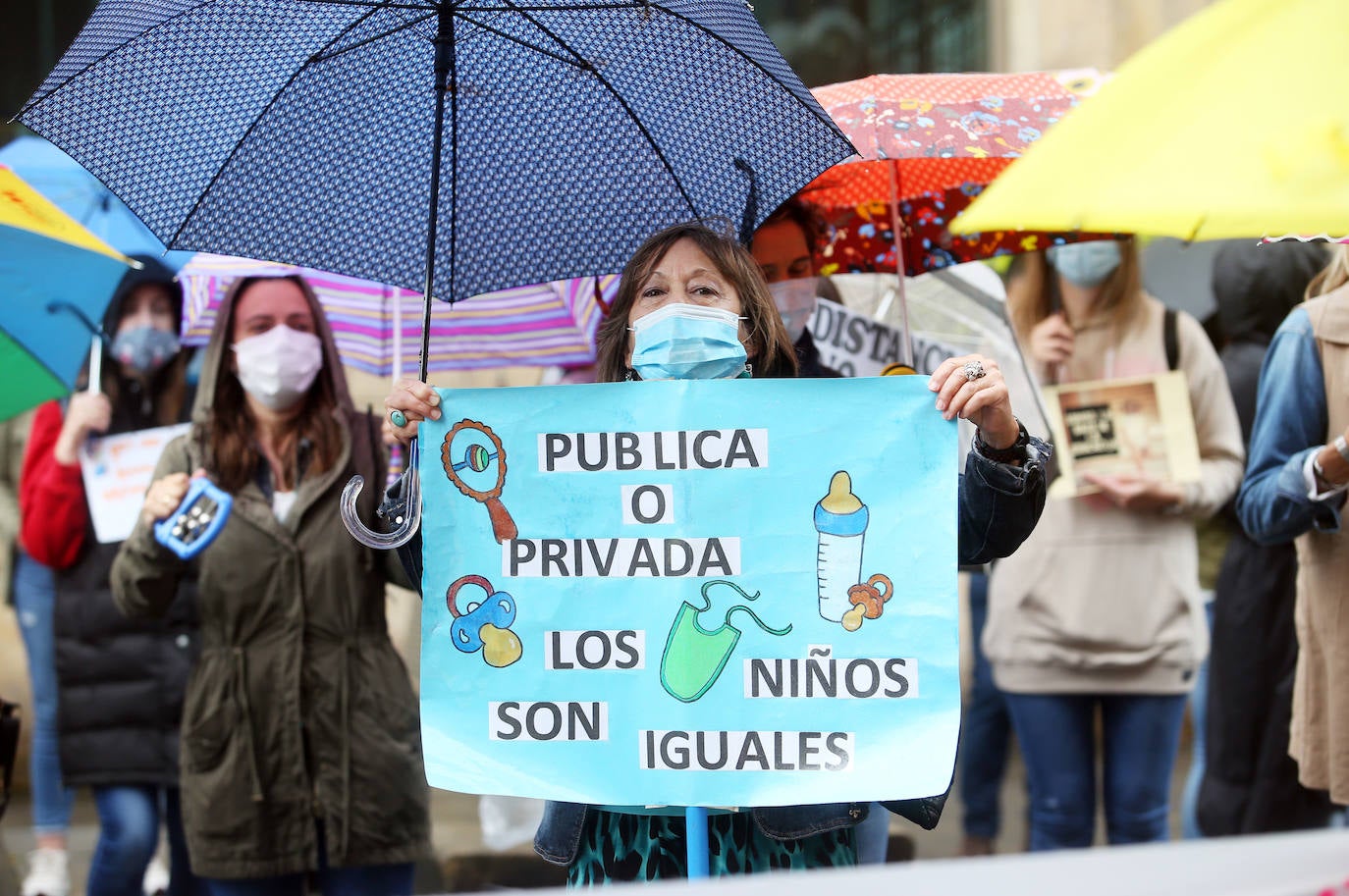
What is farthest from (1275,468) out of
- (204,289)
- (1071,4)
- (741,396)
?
(1071,4)

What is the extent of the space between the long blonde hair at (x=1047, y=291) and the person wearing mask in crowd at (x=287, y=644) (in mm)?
2102

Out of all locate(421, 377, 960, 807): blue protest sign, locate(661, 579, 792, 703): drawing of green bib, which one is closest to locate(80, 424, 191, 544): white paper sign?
locate(421, 377, 960, 807): blue protest sign

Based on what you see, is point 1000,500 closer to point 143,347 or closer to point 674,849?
point 674,849

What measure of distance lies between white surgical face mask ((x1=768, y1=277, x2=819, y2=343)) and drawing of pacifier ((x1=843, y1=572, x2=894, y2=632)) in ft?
4.42

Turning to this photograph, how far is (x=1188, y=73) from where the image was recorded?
1.95m

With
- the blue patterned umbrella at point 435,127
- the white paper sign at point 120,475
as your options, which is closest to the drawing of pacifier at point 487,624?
the blue patterned umbrella at point 435,127

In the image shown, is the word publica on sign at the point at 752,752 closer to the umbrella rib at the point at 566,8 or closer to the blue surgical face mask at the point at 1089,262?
the umbrella rib at the point at 566,8

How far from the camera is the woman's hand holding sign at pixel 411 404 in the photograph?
2.67m

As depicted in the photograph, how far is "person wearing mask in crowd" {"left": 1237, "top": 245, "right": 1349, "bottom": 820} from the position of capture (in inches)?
140

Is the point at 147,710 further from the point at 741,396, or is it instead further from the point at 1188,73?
the point at 1188,73

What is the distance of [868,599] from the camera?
2555 millimetres

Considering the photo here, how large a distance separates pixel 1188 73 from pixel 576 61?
135cm

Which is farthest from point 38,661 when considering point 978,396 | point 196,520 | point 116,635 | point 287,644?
point 978,396

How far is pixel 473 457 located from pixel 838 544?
643mm
